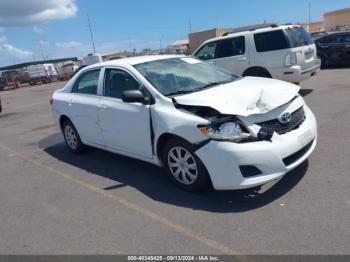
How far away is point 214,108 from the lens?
13.2ft

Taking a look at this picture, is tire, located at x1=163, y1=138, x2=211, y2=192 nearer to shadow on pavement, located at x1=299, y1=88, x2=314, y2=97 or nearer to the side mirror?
the side mirror

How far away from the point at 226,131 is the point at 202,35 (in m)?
48.4

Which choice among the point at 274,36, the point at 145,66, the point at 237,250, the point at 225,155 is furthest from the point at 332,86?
the point at 237,250

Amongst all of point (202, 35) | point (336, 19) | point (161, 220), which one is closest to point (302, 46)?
point (161, 220)


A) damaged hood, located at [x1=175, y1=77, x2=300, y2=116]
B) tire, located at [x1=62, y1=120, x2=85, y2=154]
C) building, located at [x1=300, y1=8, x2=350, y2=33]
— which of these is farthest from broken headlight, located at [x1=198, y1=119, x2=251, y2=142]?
building, located at [x1=300, y1=8, x2=350, y2=33]

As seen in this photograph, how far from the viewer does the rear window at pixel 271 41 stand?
9.59 metres

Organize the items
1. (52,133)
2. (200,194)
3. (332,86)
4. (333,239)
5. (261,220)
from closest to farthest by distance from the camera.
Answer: (333,239) < (261,220) < (200,194) < (52,133) < (332,86)

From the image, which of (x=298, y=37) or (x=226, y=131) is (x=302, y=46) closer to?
(x=298, y=37)

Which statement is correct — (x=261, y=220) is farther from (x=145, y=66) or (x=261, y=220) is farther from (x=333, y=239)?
(x=145, y=66)

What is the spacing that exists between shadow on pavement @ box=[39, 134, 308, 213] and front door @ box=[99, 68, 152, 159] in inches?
15.6

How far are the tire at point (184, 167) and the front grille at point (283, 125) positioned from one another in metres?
0.87

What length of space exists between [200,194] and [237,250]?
124 centimetres

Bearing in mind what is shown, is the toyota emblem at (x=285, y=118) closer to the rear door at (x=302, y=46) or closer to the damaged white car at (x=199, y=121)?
the damaged white car at (x=199, y=121)

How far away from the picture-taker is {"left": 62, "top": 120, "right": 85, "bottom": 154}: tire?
668cm
